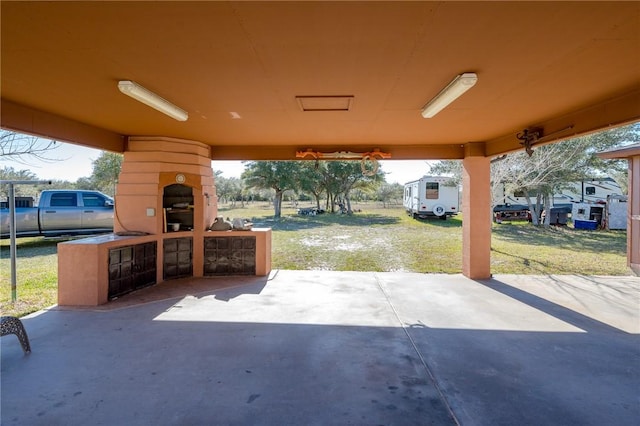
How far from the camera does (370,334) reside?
3.44 metres

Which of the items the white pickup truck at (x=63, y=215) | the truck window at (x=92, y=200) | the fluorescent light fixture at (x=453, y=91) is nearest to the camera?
the fluorescent light fixture at (x=453, y=91)

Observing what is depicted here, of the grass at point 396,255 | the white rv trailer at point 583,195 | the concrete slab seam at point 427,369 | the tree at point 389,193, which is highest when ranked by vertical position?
the tree at point 389,193

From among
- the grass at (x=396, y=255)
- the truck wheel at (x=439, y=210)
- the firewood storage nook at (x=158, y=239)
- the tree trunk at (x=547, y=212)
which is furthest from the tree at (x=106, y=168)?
the tree trunk at (x=547, y=212)

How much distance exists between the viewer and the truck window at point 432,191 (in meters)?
16.8

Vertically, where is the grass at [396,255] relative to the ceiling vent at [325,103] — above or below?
below

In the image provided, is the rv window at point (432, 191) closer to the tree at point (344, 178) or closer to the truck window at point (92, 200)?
the tree at point (344, 178)

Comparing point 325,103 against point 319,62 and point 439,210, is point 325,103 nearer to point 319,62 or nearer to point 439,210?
point 319,62

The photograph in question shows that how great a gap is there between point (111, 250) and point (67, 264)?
564 mm

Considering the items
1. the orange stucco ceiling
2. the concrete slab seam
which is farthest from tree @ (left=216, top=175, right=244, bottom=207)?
the concrete slab seam

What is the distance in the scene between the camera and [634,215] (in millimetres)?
6426

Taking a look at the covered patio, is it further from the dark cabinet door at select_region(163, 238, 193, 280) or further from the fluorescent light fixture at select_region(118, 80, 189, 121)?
the dark cabinet door at select_region(163, 238, 193, 280)

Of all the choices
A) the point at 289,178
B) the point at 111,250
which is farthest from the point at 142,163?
the point at 289,178

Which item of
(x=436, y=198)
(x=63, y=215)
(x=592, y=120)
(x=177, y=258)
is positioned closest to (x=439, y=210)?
(x=436, y=198)

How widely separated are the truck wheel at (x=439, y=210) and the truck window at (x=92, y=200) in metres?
15.7
